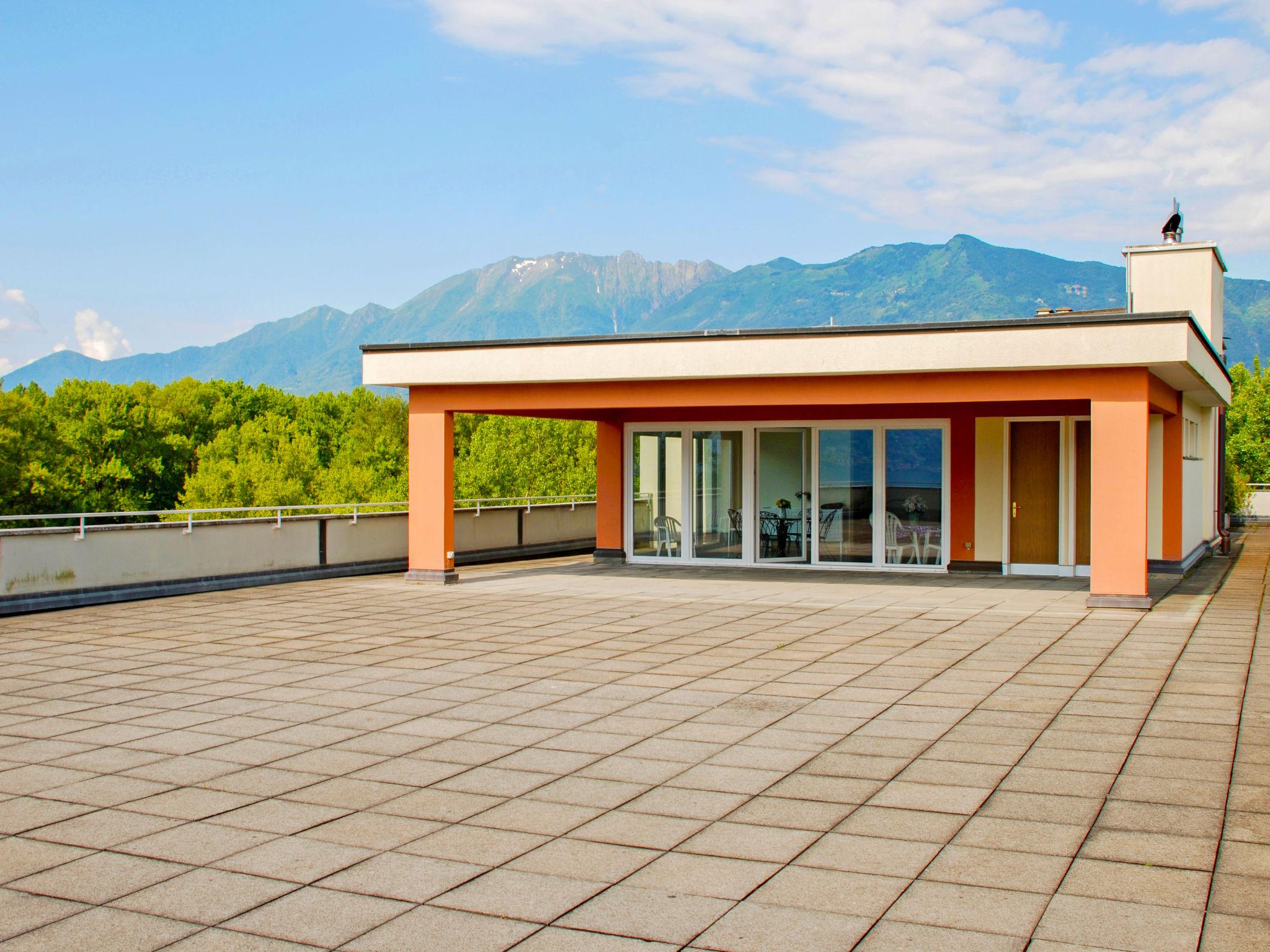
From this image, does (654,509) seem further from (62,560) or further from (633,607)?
(62,560)

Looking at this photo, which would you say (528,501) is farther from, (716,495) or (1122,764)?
(1122,764)

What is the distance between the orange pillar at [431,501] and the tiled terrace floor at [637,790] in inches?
173

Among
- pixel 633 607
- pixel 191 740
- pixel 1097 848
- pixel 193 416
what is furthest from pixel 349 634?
pixel 193 416

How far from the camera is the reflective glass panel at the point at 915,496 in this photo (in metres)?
16.9

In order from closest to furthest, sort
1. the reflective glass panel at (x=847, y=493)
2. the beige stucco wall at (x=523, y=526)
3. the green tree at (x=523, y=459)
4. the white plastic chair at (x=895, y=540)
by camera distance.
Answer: the white plastic chair at (x=895, y=540), the reflective glass panel at (x=847, y=493), the beige stucco wall at (x=523, y=526), the green tree at (x=523, y=459)

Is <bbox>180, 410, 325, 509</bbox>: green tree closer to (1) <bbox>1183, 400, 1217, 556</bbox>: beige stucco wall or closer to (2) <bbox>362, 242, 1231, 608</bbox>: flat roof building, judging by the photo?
(2) <bbox>362, 242, 1231, 608</bbox>: flat roof building

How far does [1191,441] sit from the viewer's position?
64.1 ft

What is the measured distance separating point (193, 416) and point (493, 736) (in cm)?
→ 7852

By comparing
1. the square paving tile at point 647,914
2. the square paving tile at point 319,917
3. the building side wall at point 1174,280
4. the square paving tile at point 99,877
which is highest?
the building side wall at point 1174,280

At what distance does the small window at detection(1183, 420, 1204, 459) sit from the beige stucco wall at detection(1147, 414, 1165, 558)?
0.79 metres

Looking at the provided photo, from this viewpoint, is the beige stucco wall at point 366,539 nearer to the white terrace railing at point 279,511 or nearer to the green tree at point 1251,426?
the white terrace railing at point 279,511

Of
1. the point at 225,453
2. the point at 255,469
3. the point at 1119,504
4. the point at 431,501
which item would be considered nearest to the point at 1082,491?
the point at 1119,504

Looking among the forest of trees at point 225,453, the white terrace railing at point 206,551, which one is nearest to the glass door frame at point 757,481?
the white terrace railing at point 206,551

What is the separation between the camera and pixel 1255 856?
4770 millimetres
